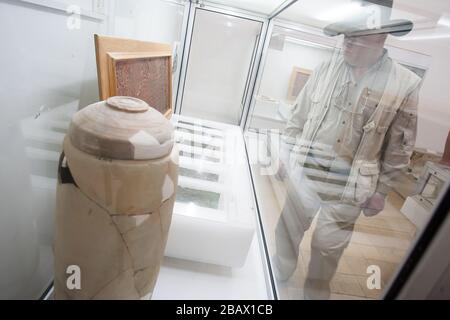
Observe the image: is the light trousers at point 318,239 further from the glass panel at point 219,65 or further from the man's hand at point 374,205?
the glass panel at point 219,65

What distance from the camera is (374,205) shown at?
111 cm

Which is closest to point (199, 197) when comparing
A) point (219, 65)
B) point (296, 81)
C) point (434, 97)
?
point (434, 97)

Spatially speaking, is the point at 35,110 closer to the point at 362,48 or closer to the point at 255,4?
the point at 362,48

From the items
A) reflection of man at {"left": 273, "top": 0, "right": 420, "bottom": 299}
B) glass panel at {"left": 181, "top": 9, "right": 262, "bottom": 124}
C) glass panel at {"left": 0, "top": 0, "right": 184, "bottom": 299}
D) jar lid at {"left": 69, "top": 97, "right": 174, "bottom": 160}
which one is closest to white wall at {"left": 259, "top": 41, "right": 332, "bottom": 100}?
glass panel at {"left": 181, "top": 9, "right": 262, "bottom": 124}

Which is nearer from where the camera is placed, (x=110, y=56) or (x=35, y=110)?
(x=35, y=110)

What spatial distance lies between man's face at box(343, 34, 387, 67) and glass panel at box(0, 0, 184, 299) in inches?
40.6

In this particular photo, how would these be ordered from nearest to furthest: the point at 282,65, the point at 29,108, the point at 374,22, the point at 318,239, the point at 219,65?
the point at 29,108 → the point at 374,22 → the point at 318,239 → the point at 282,65 → the point at 219,65

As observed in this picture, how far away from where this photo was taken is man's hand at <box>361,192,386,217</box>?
1089 mm

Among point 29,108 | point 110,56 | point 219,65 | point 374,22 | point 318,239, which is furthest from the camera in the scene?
point 219,65

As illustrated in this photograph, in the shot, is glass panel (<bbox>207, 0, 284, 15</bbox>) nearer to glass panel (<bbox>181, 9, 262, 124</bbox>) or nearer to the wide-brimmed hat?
glass panel (<bbox>181, 9, 262, 124</bbox>)

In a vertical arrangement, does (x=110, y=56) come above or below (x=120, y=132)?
above

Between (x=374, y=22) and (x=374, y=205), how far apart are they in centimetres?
77

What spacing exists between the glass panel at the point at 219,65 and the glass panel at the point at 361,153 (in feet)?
4.04
